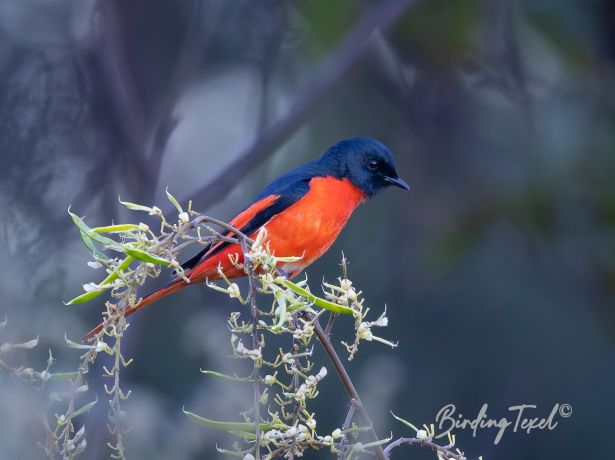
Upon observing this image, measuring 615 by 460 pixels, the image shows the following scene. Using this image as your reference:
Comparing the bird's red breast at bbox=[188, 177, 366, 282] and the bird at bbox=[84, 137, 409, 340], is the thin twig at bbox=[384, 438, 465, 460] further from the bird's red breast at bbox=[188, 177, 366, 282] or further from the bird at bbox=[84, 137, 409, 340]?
the bird's red breast at bbox=[188, 177, 366, 282]

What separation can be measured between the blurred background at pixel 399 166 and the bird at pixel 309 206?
10.9 inches

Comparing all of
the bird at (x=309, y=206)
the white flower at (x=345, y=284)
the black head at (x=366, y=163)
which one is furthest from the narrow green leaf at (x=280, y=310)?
the black head at (x=366, y=163)

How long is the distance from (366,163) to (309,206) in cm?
47

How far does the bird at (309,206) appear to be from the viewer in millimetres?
3488

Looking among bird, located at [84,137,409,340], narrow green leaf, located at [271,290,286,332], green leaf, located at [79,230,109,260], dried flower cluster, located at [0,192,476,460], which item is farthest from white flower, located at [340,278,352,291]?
bird, located at [84,137,409,340]

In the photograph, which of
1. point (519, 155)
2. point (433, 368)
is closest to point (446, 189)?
point (519, 155)

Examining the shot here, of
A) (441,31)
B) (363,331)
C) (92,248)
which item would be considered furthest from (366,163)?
(92,248)

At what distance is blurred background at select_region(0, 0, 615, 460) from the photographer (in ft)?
13.8

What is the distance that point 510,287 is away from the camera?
18.0 feet

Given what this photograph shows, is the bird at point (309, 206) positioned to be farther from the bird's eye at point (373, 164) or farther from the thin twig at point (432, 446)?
the thin twig at point (432, 446)

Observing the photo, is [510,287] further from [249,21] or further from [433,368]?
[249,21]

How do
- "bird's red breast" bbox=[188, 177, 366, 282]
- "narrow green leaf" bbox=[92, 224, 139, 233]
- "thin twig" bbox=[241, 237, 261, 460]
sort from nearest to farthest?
"thin twig" bbox=[241, 237, 261, 460] < "narrow green leaf" bbox=[92, 224, 139, 233] < "bird's red breast" bbox=[188, 177, 366, 282]

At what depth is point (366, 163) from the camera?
4105mm

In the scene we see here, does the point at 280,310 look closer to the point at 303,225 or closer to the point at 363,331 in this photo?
the point at 363,331
